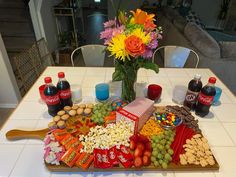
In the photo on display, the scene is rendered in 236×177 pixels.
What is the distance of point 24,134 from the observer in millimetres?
879

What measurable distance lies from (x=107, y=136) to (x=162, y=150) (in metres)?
0.24

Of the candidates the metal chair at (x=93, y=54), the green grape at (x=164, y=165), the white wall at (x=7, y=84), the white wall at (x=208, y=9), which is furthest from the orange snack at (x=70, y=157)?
the white wall at (x=208, y=9)

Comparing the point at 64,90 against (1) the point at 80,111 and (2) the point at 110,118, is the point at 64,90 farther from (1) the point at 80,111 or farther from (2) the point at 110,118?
(2) the point at 110,118

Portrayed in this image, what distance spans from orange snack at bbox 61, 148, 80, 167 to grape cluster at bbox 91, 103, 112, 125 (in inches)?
7.6

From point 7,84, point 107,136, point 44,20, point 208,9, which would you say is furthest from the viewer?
point 208,9

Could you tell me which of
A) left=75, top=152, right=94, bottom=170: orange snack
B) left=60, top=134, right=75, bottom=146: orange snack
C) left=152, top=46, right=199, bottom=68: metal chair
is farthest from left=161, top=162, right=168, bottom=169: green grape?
left=152, top=46, right=199, bottom=68: metal chair

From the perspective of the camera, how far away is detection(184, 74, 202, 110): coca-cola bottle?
38.8 inches

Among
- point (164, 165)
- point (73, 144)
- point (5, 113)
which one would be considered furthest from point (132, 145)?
point (5, 113)

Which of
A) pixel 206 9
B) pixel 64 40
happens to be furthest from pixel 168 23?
pixel 206 9

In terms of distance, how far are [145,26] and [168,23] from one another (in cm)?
257

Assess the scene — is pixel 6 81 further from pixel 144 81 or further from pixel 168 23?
pixel 168 23

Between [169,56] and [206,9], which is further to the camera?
[206,9]

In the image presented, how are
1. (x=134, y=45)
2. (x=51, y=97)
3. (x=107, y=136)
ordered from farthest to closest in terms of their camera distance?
(x=51, y=97) < (x=107, y=136) < (x=134, y=45)

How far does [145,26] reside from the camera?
79 centimetres
